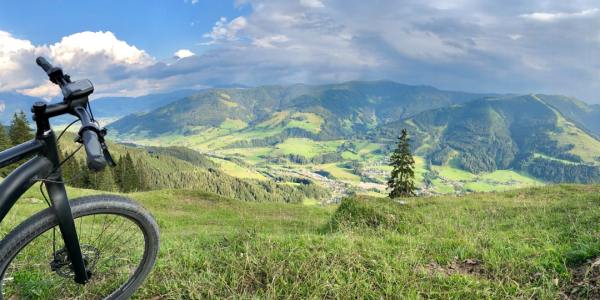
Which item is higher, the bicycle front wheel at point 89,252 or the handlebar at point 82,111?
the handlebar at point 82,111

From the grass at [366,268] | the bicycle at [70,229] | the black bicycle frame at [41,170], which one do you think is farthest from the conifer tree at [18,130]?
the black bicycle frame at [41,170]

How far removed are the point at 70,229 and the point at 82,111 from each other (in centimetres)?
158

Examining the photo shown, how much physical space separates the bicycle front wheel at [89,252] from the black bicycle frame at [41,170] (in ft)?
0.36

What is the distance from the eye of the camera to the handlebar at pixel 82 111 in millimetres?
3525

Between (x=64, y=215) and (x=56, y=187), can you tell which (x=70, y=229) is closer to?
(x=64, y=215)

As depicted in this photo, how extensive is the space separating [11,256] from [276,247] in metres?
3.94

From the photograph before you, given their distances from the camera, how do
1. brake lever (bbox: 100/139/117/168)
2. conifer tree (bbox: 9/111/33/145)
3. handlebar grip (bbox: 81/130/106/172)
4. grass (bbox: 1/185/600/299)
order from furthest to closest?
conifer tree (bbox: 9/111/33/145), grass (bbox: 1/185/600/299), brake lever (bbox: 100/139/117/168), handlebar grip (bbox: 81/130/106/172)

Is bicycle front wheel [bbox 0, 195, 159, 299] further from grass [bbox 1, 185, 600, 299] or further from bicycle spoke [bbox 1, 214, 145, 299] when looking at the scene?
grass [bbox 1, 185, 600, 299]

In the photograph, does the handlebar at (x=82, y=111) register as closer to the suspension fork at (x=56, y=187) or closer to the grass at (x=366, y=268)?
the suspension fork at (x=56, y=187)

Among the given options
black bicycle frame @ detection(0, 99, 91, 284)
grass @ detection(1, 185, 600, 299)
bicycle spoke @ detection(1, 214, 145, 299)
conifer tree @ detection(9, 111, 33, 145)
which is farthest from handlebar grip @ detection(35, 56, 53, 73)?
conifer tree @ detection(9, 111, 33, 145)

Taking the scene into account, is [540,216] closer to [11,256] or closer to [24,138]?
[11,256]

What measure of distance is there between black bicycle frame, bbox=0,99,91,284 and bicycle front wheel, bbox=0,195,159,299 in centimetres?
11

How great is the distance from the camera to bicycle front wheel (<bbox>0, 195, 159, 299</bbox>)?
4379mm

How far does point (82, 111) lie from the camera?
405 centimetres
